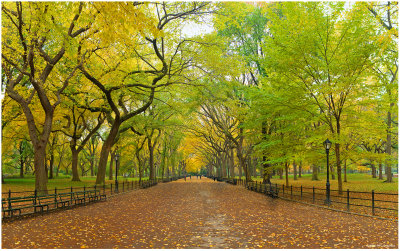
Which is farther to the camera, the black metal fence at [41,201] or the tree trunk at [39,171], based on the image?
the tree trunk at [39,171]

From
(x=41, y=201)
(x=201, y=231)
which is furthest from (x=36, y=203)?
(x=201, y=231)

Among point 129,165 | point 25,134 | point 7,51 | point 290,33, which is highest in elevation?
point 290,33

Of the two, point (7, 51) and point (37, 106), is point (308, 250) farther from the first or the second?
point (37, 106)

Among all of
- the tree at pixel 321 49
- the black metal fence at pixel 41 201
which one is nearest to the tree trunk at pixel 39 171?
the black metal fence at pixel 41 201

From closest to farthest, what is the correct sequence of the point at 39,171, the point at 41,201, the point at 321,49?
the point at 41,201, the point at 39,171, the point at 321,49

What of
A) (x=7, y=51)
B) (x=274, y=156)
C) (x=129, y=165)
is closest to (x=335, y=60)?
(x=274, y=156)

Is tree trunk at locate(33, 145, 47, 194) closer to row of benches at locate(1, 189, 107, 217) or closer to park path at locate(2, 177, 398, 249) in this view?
row of benches at locate(1, 189, 107, 217)

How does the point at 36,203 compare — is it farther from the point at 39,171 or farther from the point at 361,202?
the point at 361,202

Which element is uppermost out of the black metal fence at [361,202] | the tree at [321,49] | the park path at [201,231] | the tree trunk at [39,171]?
the tree at [321,49]

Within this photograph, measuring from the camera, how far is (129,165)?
72.9m

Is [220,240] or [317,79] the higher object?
[317,79]

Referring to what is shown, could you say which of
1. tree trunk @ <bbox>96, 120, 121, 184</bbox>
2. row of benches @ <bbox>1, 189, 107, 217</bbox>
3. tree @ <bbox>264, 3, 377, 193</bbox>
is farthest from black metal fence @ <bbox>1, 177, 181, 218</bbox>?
tree @ <bbox>264, 3, 377, 193</bbox>

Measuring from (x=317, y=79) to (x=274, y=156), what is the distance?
22.3 ft

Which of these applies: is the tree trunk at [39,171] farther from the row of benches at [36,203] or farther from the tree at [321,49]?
the tree at [321,49]
